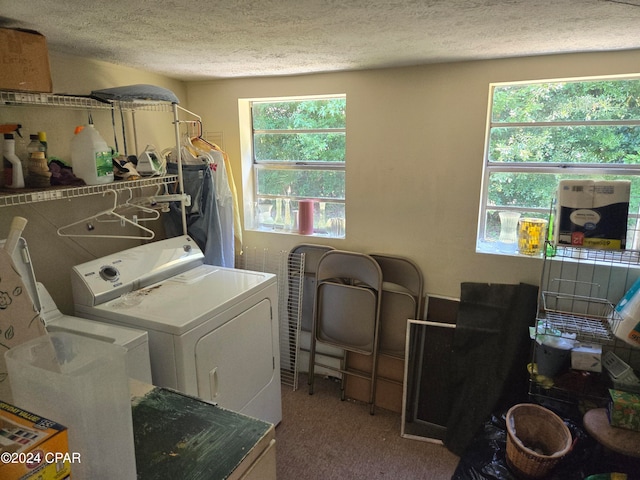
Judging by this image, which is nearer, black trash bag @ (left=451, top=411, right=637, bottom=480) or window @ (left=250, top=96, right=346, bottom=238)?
black trash bag @ (left=451, top=411, right=637, bottom=480)

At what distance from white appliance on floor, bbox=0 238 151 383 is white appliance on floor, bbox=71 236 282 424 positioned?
0.08 metres

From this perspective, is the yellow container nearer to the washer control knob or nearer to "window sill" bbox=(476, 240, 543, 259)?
"window sill" bbox=(476, 240, 543, 259)

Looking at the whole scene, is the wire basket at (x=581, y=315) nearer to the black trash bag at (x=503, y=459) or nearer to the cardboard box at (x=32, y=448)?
the black trash bag at (x=503, y=459)

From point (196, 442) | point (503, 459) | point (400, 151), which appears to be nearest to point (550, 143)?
point (400, 151)

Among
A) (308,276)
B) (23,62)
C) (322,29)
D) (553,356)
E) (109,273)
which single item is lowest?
(553,356)

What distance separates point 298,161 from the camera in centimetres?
294

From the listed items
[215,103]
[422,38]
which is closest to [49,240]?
[215,103]

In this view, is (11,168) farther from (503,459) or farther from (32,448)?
(503,459)

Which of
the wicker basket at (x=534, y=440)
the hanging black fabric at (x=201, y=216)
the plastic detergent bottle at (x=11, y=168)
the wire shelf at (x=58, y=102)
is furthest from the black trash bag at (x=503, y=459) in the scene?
the wire shelf at (x=58, y=102)

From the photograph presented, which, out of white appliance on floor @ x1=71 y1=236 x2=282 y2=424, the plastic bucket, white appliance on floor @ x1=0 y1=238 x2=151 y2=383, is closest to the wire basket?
the plastic bucket

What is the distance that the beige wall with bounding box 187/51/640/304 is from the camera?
7.38 ft

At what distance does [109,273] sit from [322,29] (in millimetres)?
1459

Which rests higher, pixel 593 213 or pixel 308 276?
pixel 593 213

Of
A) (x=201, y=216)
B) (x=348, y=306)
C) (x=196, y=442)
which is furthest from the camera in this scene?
(x=348, y=306)
